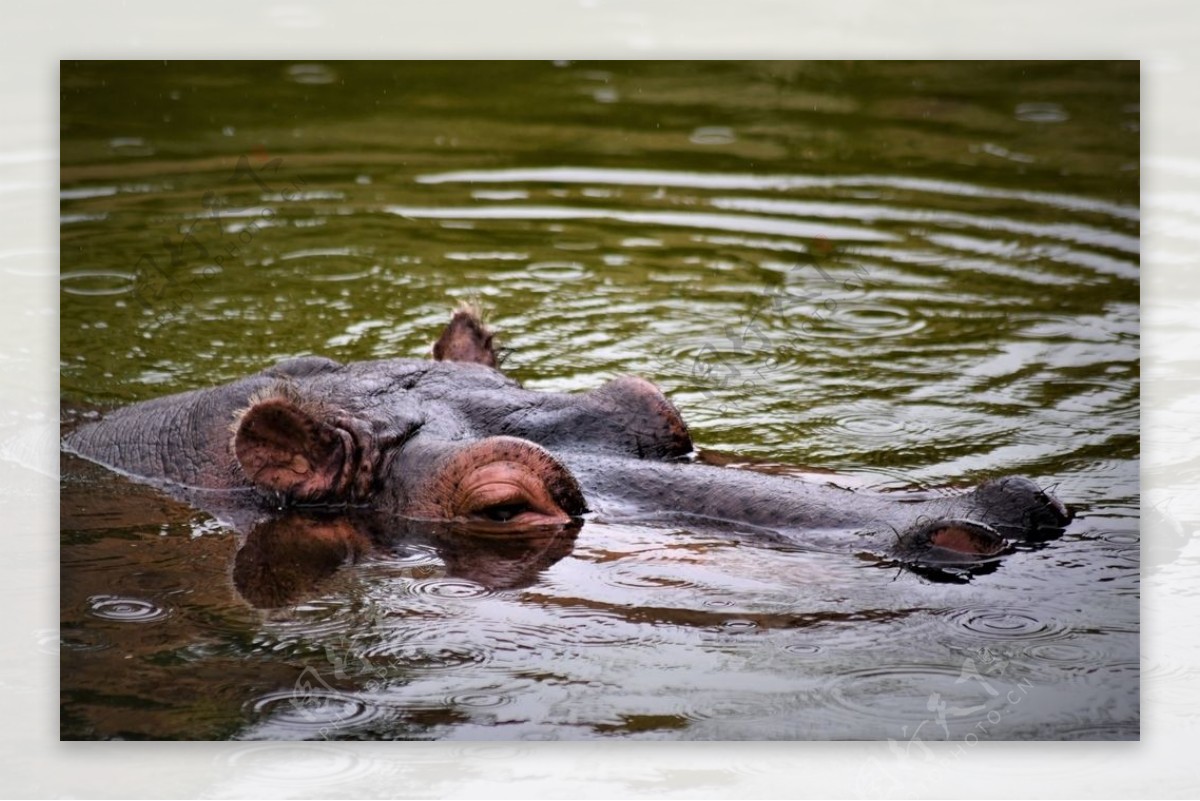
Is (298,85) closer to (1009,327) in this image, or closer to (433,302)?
(433,302)

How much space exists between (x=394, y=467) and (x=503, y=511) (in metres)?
0.55

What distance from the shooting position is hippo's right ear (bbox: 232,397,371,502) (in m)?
6.72

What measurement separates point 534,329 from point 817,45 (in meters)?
2.72

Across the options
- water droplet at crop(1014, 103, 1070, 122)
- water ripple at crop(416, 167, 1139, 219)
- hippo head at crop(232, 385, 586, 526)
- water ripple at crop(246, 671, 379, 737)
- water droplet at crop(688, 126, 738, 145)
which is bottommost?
water ripple at crop(246, 671, 379, 737)

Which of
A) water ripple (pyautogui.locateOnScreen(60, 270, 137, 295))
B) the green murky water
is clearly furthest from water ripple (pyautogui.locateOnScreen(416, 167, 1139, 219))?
water ripple (pyautogui.locateOnScreen(60, 270, 137, 295))

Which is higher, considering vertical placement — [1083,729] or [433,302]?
[433,302]

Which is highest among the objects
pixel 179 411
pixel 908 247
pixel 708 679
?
pixel 908 247

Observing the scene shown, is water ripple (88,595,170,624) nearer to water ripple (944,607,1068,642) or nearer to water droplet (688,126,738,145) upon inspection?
water ripple (944,607,1068,642)

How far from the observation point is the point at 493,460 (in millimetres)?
6422

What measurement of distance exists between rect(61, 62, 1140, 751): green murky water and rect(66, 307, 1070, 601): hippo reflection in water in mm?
139

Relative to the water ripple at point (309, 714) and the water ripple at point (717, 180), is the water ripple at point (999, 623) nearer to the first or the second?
the water ripple at point (309, 714)

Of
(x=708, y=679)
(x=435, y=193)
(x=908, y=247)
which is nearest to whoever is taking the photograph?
(x=708, y=679)

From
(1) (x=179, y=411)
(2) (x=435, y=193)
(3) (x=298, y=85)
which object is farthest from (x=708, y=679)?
(2) (x=435, y=193)

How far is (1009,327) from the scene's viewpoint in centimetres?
964
